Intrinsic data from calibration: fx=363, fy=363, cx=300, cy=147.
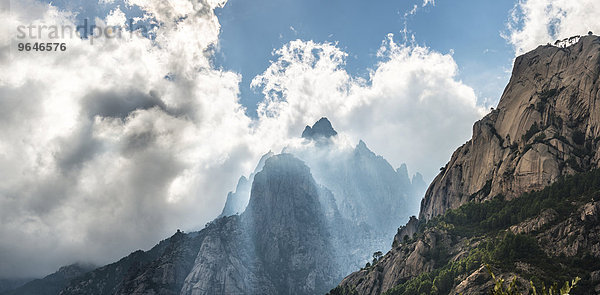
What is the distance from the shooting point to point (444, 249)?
506 feet

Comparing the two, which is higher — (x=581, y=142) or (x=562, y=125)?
(x=562, y=125)

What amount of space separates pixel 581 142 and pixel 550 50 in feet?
222

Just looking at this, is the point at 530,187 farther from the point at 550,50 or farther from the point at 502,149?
the point at 550,50

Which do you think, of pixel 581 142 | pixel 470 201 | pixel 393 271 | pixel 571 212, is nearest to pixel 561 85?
pixel 581 142

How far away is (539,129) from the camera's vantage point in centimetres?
16125

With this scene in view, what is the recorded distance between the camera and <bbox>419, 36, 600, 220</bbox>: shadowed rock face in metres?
144

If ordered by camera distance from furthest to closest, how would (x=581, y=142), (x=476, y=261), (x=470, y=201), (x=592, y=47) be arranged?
1. (x=470, y=201)
2. (x=592, y=47)
3. (x=581, y=142)
4. (x=476, y=261)

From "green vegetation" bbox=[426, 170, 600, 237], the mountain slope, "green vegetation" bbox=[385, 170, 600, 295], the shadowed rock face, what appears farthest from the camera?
the shadowed rock face

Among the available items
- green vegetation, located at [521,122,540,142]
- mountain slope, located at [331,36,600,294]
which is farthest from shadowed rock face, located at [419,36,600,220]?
mountain slope, located at [331,36,600,294]

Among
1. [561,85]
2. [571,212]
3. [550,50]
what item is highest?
[550,50]

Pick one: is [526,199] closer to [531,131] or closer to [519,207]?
[519,207]

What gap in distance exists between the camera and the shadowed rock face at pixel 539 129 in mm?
144250

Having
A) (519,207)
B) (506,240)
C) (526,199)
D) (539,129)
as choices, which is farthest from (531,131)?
(506,240)

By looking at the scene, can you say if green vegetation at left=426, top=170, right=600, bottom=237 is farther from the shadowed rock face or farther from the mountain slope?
the shadowed rock face
